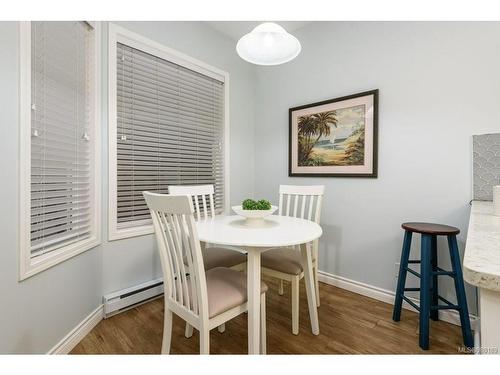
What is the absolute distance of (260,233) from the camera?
1455 millimetres

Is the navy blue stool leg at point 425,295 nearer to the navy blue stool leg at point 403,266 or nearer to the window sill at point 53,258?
the navy blue stool leg at point 403,266

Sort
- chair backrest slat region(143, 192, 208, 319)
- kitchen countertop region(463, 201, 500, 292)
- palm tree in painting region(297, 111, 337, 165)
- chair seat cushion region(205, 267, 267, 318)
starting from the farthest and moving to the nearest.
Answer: palm tree in painting region(297, 111, 337, 165) < chair seat cushion region(205, 267, 267, 318) < chair backrest slat region(143, 192, 208, 319) < kitchen countertop region(463, 201, 500, 292)

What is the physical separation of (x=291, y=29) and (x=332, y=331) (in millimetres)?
2932

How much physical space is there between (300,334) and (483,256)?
146 centimetres

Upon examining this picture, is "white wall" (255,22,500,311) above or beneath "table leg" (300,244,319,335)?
above

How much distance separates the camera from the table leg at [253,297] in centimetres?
130

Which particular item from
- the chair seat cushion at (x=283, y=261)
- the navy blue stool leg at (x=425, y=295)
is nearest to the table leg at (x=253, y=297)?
the chair seat cushion at (x=283, y=261)

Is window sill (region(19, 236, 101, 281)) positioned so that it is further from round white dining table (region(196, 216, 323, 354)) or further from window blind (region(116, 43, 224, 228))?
round white dining table (region(196, 216, 323, 354))

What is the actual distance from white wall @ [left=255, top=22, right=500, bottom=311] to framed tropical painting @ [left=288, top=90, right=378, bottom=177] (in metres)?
0.08

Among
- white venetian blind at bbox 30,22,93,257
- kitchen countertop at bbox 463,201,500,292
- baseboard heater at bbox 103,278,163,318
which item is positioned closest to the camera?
kitchen countertop at bbox 463,201,500,292

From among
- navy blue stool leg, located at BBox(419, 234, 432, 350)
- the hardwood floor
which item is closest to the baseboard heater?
the hardwood floor

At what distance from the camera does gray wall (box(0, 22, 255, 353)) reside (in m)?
1.18

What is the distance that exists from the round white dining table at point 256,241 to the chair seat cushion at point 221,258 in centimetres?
30

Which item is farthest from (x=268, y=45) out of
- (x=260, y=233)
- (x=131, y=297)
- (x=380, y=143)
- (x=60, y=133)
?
(x=131, y=297)
